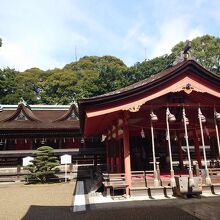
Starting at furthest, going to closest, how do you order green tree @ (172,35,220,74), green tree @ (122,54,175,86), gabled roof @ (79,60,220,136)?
green tree @ (122,54,175,86), green tree @ (172,35,220,74), gabled roof @ (79,60,220,136)

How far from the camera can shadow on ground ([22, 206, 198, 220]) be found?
8.23m

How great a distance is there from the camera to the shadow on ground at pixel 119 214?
823 centimetres

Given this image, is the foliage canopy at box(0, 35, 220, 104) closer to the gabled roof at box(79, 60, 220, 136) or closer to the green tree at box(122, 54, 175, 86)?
the green tree at box(122, 54, 175, 86)

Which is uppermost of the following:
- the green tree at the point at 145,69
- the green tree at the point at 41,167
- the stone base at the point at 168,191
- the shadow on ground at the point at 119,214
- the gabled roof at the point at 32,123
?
the green tree at the point at 145,69

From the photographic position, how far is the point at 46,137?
88.1 ft

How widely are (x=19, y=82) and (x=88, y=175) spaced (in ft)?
123

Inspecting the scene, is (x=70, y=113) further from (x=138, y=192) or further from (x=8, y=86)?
(x=8, y=86)

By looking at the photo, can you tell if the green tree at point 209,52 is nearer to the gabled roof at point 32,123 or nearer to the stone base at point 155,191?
the gabled roof at point 32,123

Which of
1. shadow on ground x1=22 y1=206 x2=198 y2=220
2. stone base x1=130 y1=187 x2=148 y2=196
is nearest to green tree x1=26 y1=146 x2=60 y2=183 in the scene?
shadow on ground x1=22 y1=206 x2=198 y2=220

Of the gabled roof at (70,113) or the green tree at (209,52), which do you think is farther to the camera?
the green tree at (209,52)

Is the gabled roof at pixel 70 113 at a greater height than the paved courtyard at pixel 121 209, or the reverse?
the gabled roof at pixel 70 113

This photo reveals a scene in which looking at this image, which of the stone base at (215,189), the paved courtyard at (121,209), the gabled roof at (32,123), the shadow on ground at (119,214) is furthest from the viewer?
the gabled roof at (32,123)

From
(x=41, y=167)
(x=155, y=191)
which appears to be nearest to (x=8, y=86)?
(x=41, y=167)

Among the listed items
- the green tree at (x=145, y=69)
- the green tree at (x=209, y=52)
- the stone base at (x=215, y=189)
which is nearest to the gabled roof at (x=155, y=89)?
the stone base at (x=215, y=189)
